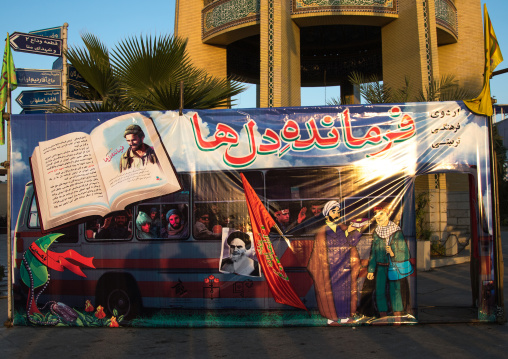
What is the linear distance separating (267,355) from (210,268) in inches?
65.0

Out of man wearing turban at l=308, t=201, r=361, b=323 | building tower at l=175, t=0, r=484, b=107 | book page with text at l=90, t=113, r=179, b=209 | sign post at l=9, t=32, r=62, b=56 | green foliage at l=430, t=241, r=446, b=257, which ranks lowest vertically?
green foliage at l=430, t=241, r=446, b=257

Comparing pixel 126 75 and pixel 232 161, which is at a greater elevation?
pixel 126 75

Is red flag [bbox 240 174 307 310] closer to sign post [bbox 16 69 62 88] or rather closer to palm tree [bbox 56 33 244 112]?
palm tree [bbox 56 33 244 112]

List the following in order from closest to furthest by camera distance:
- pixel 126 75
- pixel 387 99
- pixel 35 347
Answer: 1. pixel 35 347
2. pixel 126 75
3. pixel 387 99

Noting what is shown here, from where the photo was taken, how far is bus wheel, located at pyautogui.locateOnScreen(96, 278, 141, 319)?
22.6 feet

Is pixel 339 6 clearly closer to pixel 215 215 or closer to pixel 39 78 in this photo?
pixel 39 78

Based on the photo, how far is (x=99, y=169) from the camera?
7.08m

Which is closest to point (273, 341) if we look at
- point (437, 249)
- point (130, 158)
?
point (130, 158)

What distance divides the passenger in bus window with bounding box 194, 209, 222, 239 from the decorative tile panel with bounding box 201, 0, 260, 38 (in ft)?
33.2

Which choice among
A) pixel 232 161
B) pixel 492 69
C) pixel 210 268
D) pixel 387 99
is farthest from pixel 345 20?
pixel 210 268

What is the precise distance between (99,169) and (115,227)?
89 cm

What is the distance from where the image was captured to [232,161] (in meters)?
6.94

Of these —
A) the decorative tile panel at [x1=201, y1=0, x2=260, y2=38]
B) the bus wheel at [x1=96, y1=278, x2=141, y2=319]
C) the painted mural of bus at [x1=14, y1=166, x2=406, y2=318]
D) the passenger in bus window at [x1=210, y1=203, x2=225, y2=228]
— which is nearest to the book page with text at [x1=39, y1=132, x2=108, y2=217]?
the painted mural of bus at [x1=14, y1=166, x2=406, y2=318]

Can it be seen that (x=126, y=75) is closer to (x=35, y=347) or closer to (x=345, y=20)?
(x=35, y=347)
